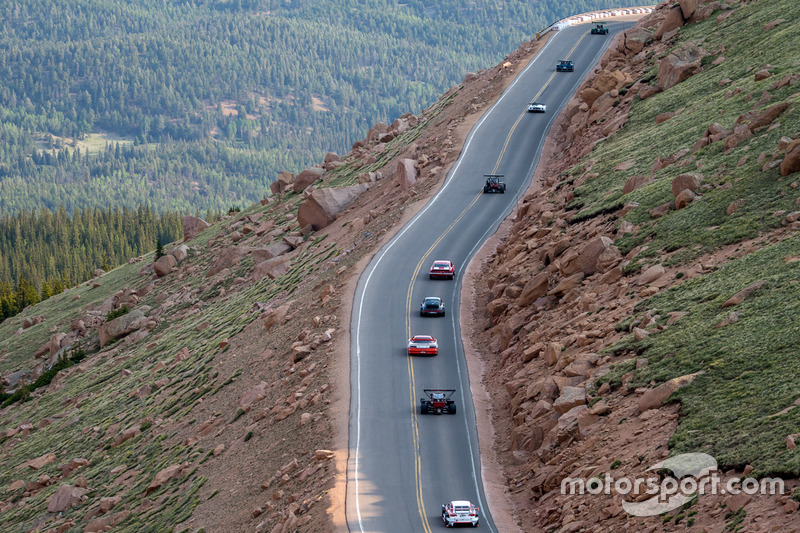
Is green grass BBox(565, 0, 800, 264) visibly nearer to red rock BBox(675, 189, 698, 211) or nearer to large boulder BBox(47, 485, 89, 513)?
red rock BBox(675, 189, 698, 211)

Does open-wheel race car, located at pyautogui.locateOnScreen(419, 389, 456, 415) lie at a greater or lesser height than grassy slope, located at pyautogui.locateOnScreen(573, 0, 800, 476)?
lesser

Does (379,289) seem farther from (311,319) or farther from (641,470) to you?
(641,470)

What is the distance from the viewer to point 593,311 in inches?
1633

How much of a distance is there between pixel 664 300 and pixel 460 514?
40.6ft

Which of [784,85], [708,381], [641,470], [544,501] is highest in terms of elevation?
[784,85]

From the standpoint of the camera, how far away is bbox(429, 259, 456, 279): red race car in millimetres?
56125

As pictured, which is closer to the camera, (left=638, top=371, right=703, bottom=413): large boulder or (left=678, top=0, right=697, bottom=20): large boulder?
(left=638, top=371, right=703, bottom=413): large boulder

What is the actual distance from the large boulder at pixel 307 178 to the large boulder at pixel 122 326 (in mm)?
20881

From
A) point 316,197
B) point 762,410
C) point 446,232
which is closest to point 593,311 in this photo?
point 762,410

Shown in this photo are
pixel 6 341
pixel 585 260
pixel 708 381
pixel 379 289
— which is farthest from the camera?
pixel 6 341

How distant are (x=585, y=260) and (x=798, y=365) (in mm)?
16545

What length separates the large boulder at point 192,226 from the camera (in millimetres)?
104188

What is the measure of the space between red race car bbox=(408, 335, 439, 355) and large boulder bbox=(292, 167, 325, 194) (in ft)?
154

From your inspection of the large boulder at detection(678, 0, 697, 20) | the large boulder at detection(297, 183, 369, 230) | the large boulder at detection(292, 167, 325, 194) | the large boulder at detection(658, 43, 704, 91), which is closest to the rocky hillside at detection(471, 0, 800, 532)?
the large boulder at detection(658, 43, 704, 91)
